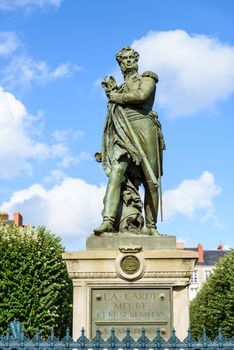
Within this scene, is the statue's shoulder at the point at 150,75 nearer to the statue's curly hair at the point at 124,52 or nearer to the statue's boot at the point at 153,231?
the statue's curly hair at the point at 124,52

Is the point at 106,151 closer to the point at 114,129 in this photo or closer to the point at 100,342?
the point at 114,129

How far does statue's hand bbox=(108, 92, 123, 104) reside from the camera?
11297 millimetres

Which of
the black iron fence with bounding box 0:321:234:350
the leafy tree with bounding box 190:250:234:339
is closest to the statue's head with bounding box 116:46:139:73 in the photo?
the black iron fence with bounding box 0:321:234:350

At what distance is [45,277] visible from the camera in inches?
1261

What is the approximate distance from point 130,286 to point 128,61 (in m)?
4.36

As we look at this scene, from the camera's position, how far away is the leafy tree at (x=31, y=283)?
101 feet

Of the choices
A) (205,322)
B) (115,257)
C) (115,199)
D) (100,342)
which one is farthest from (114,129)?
(205,322)

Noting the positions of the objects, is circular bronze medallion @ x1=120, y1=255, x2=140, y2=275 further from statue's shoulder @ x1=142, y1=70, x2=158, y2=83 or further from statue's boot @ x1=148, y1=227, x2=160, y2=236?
statue's shoulder @ x1=142, y1=70, x2=158, y2=83

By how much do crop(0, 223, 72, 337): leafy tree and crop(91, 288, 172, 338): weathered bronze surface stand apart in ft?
69.3

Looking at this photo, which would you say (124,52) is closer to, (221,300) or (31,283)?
(31,283)

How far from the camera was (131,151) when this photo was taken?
36.3 feet

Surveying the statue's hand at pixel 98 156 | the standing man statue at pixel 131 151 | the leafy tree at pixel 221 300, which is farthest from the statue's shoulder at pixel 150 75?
the leafy tree at pixel 221 300

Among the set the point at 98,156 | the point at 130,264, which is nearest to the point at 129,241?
the point at 130,264

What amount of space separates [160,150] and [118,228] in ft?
5.62
